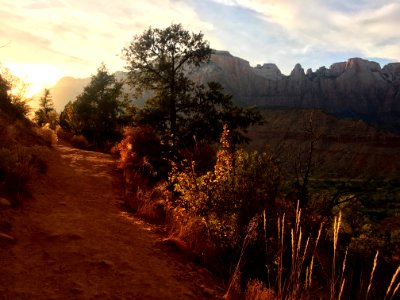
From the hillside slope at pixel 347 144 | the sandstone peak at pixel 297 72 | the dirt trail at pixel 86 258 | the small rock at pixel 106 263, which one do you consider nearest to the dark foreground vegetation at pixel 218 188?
the dirt trail at pixel 86 258

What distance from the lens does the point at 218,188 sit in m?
7.10

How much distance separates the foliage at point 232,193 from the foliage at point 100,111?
695 inches

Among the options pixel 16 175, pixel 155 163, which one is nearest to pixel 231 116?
pixel 155 163

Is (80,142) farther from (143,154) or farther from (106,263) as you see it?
(106,263)

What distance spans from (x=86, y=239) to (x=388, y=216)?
153 feet

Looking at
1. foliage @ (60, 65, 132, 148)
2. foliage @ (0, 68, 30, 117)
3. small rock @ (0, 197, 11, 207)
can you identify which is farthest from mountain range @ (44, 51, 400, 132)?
small rock @ (0, 197, 11, 207)

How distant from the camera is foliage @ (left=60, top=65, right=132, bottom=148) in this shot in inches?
999

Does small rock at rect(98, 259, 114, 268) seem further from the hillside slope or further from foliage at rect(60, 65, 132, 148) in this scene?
the hillside slope

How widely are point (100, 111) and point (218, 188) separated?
21.2 m

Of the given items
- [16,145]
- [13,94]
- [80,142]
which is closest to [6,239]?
[16,145]

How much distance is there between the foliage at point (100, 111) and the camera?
25375mm

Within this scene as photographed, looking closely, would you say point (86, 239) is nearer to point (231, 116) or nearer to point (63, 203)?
point (63, 203)

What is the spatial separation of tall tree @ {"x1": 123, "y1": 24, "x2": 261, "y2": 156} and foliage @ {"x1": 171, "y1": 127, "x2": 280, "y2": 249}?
11395 millimetres

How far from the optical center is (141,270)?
16.9 ft
